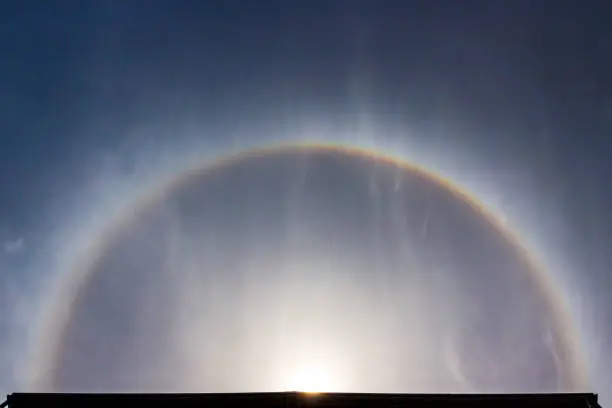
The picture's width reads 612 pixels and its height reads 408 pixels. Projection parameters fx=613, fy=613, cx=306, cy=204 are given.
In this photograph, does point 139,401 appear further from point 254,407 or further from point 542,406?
point 542,406

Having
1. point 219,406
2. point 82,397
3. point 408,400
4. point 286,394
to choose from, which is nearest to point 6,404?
point 82,397

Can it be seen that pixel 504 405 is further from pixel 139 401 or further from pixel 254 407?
pixel 139 401

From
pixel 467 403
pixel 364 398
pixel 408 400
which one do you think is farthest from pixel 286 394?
pixel 467 403

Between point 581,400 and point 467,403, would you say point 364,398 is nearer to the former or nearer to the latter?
point 467,403

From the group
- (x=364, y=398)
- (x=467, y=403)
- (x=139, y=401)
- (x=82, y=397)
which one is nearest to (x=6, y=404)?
(x=82, y=397)

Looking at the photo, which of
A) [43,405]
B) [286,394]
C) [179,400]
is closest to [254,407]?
[286,394]

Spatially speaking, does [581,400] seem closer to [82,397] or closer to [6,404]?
[82,397]
